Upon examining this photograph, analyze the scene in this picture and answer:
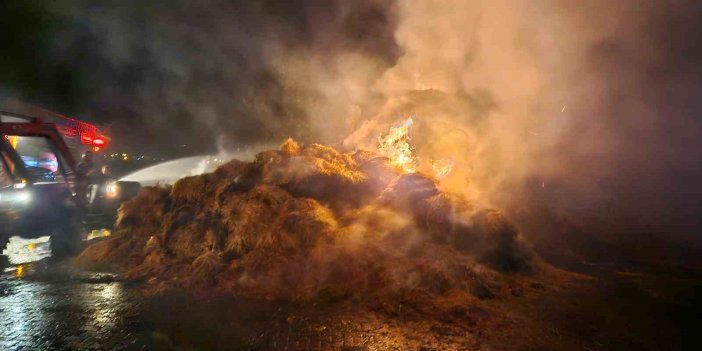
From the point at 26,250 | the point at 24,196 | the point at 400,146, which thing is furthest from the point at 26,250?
the point at 400,146

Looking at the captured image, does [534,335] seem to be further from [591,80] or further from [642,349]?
[591,80]

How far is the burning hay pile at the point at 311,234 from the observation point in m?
6.32

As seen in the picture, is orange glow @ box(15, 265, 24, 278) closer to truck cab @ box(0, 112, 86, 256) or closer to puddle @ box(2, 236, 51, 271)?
puddle @ box(2, 236, 51, 271)

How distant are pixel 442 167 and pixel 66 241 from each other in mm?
10294

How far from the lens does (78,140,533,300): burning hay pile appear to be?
6320 millimetres

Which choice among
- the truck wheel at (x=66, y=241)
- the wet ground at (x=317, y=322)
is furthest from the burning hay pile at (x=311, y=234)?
the truck wheel at (x=66, y=241)

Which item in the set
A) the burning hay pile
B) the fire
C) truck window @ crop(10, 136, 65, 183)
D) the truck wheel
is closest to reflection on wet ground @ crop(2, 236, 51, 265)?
the truck wheel

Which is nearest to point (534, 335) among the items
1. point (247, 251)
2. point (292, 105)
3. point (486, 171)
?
point (247, 251)

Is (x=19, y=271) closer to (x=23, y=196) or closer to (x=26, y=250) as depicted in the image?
(x=26, y=250)

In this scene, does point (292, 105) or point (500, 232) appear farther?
point (292, 105)

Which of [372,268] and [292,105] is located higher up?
[292,105]

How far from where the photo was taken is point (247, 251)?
7.43 metres

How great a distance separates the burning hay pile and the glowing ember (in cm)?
198

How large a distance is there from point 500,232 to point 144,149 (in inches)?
1044
